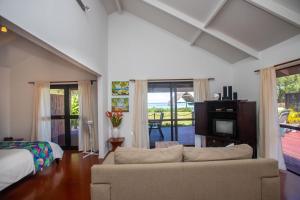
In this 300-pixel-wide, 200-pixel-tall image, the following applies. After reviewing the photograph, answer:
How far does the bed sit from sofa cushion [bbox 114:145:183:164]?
5.96 feet

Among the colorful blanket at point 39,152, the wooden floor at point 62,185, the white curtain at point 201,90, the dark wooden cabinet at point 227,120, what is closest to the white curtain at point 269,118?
the dark wooden cabinet at point 227,120

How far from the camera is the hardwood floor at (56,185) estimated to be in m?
2.58

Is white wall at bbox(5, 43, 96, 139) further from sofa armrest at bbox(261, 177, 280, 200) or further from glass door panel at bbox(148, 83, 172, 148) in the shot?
sofa armrest at bbox(261, 177, 280, 200)

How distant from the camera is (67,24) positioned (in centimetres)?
255

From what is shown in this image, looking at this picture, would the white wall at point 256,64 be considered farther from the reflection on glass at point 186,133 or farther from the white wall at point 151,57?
the reflection on glass at point 186,133

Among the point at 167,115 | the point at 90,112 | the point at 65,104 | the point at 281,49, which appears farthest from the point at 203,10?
the point at 65,104

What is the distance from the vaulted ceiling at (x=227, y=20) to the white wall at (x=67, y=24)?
1.09 metres

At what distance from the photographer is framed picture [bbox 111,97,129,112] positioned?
486 cm

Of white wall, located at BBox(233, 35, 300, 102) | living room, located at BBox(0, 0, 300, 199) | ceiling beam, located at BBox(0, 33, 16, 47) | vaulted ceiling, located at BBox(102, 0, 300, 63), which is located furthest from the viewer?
ceiling beam, located at BBox(0, 33, 16, 47)

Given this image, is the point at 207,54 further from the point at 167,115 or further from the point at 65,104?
the point at 65,104

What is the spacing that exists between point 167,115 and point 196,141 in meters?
1.11

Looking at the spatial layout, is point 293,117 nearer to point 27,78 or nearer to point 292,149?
point 292,149

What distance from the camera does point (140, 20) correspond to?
493 cm

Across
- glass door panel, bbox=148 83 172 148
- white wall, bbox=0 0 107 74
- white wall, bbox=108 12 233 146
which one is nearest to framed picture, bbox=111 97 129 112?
white wall, bbox=108 12 233 146
